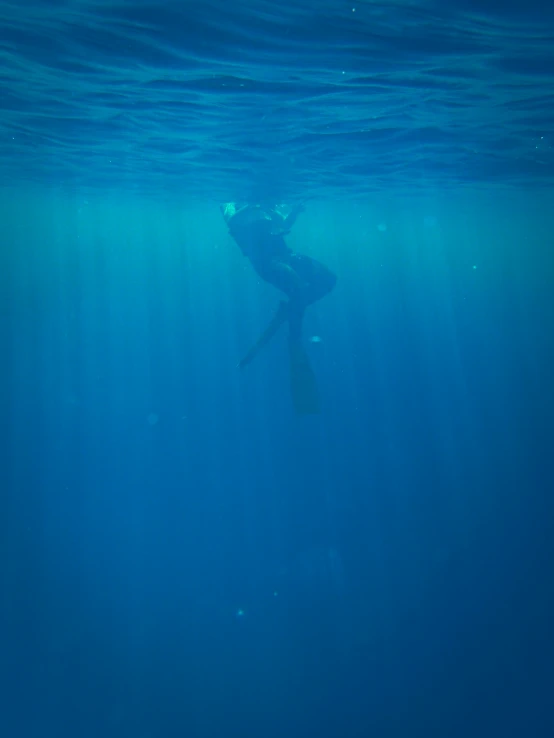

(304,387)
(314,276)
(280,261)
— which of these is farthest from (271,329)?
(280,261)

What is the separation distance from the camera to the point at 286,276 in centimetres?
1295

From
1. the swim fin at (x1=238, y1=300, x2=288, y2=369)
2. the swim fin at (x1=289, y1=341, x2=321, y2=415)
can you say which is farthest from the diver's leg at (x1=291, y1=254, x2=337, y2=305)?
the swim fin at (x1=289, y1=341, x2=321, y2=415)

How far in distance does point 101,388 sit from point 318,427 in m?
11.1

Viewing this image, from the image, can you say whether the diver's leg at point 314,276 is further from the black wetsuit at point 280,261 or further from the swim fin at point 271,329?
the swim fin at point 271,329

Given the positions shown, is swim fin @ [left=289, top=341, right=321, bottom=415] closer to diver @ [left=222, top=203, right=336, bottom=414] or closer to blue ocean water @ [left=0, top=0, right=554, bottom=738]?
diver @ [left=222, top=203, right=336, bottom=414]

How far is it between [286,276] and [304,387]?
2817 mm

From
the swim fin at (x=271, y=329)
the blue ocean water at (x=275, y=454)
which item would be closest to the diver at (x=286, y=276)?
the swim fin at (x=271, y=329)

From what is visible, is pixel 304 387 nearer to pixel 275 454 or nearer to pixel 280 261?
Result: pixel 280 261

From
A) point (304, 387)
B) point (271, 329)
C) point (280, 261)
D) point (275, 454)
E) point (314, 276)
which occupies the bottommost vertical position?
point (275, 454)

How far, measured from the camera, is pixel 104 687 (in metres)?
10.7

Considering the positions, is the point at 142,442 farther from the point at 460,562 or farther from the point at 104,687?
the point at 460,562

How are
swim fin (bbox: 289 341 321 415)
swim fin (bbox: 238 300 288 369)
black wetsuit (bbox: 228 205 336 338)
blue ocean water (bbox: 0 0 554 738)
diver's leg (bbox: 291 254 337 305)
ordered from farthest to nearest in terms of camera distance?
diver's leg (bbox: 291 254 337 305)
black wetsuit (bbox: 228 205 336 338)
swim fin (bbox: 289 341 321 415)
swim fin (bbox: 238 300 288 369)
blue ocean water (bbox: 0 0 554 738)

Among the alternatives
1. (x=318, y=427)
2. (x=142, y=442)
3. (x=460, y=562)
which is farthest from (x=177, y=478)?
(x=460, y=562)

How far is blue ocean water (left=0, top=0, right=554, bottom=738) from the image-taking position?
9.49 meters
